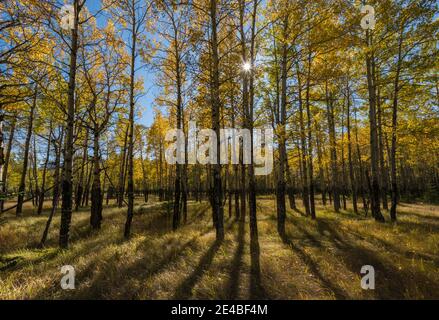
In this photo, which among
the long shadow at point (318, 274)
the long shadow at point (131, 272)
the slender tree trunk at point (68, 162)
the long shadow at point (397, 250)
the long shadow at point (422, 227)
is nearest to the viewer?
the long shadow at point (318, 274)

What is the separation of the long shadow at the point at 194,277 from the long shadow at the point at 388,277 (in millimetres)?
2730

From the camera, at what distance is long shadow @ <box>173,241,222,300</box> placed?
3374 millimetres

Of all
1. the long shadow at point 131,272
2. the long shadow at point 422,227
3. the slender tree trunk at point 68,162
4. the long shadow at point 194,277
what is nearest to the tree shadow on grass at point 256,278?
the long shadow at point 194,277

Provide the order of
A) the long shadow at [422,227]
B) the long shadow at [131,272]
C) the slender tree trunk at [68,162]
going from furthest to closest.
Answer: the long shadow at [422,227] < the slender tree trunk at [68,162] < the long shadow at [131,272]

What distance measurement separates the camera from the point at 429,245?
5637 millimetres

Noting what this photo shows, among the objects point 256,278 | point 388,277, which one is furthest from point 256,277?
point 388,277

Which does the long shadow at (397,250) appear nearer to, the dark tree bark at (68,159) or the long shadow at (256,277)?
the long shadow at (256,277)

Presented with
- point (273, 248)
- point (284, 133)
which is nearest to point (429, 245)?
point (273, 248)

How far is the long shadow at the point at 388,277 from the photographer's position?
3.30 m

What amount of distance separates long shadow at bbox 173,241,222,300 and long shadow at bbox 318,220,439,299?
8.96 ft

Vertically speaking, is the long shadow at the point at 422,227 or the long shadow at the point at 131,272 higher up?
the long shadow at the point at 131,272

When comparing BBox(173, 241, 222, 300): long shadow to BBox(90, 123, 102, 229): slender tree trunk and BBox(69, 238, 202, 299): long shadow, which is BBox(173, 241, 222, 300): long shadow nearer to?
BBox(69, 238, 202, 299): long shadow

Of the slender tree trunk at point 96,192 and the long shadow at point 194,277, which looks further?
the slender tree trunk at point 96,192
